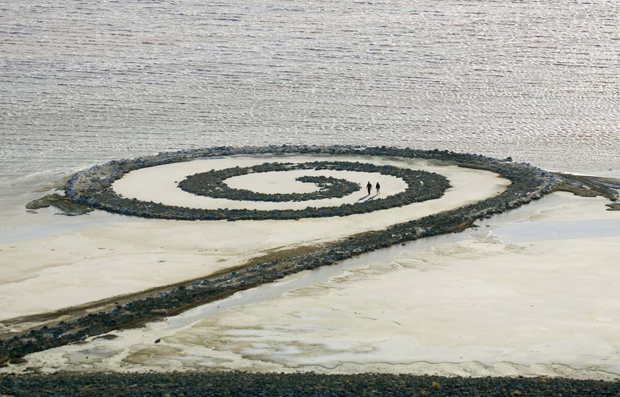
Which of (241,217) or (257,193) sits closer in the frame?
(241,217)

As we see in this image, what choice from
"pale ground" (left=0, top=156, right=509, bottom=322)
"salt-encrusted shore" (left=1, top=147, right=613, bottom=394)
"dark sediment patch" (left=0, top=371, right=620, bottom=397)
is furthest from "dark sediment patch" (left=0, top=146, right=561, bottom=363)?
"dark sediment patch" (left=0, top=371, right=620, bottom=397)

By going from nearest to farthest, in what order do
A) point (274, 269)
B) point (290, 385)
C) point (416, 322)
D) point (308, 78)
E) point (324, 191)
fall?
point (290, 385)
point (416, 322)
point (274, 269)
point (324, 191)
point (308, 78)

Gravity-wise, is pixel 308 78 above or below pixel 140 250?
above

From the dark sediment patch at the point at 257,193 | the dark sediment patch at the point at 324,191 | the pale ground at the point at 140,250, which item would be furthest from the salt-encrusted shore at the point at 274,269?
the dark sediment patch at the point at 257,193

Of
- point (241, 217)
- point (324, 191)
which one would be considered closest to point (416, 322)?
point (241, 217)

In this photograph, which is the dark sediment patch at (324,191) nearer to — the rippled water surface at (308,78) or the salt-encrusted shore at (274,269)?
the salt-encrusted shore at (274,269)

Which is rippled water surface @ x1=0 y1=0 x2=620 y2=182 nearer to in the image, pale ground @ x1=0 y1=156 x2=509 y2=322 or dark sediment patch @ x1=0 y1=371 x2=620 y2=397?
pale ground @ x1=0 y1=156 x2=509 y2=322

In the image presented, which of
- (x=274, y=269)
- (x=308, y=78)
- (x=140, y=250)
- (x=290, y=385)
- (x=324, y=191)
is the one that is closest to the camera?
(x=290, y=385)

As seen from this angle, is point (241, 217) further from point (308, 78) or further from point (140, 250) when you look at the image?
point (308, 78)
